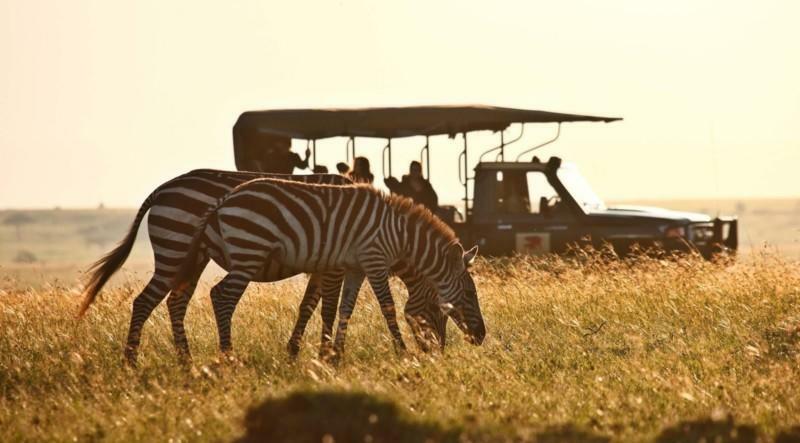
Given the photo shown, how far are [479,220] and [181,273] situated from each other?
7790 mm

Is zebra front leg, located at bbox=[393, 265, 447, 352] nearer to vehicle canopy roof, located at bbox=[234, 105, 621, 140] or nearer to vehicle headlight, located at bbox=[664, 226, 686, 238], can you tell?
vehicle canopy roof, located at bbox=[234, 105, 621, 140]

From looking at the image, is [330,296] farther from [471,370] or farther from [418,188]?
[418,188]

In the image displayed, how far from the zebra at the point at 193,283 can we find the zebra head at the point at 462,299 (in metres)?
0.20

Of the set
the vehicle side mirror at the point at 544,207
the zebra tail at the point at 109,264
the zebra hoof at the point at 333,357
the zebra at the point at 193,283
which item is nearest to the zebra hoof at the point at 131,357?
the zebra at the point at 193,283

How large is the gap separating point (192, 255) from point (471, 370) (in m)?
2.87

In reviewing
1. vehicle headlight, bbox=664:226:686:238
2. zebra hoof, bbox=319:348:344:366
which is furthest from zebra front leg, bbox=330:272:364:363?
vehicle headlight, bbox=664:226:686:238

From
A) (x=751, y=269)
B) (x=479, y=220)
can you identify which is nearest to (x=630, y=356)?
(x=751, y=269)

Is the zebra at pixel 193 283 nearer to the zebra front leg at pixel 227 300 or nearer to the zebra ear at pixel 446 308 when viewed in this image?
the zebra ear at pixel 446 308

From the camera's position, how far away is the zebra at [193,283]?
13094 mm

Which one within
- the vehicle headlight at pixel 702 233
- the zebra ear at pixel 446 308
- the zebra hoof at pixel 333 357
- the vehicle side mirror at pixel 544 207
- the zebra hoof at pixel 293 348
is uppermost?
the vehicle side mirror at pixel 544 207

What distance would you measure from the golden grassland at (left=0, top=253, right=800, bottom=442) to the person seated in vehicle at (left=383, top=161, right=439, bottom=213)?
1.94 m

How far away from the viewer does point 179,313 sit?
13.3 meters

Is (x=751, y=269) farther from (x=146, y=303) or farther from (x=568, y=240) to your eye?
(x=146, y=303)

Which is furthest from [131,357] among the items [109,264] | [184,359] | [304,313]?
[304,313]
